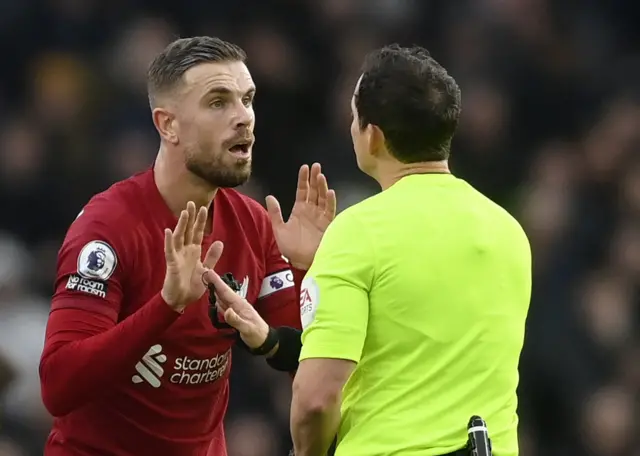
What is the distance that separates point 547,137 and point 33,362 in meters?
3.04

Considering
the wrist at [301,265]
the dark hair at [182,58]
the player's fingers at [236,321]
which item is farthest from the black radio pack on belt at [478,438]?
the dark hair at [182,58]

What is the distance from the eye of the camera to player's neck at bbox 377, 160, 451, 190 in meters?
3.09

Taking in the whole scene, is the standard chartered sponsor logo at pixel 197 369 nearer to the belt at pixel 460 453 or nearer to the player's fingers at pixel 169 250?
the player's fingers at pixel 169 250

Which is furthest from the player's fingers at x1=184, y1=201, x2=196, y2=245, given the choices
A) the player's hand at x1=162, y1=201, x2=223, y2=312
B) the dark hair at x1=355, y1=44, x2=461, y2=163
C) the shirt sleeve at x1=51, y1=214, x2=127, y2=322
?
the dark hair at x1=355, y1=44, x2=461, y2=163

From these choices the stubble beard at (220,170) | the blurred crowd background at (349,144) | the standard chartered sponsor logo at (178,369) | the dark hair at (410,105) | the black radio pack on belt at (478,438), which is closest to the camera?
the black radio pack on belt at (478,438)

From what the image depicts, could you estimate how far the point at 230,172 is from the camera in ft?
12.5

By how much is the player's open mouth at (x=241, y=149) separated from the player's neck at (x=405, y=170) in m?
0.79

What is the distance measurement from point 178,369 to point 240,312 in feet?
1.30

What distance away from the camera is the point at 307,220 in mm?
3846

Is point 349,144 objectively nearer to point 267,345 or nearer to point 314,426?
point 267,345

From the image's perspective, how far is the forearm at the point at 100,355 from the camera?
3354 millimetres

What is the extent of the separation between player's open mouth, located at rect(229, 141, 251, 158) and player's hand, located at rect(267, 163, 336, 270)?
0.48ft

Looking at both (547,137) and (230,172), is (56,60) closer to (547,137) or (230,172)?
(547,137)

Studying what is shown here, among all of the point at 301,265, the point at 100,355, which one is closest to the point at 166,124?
the point at 301,265
